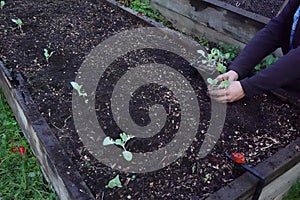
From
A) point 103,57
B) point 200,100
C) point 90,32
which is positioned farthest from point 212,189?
point 90,32

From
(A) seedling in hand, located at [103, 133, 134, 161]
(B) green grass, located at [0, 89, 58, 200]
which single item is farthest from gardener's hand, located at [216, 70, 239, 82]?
(B) green grass, located at [0, 89, 58, 200]

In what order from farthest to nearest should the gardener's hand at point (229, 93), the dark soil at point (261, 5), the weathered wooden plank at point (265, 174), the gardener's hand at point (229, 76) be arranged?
the dark soil at point (261, 5)
the gardener's hand at point (229, 76)
the gardener's hand at point (229, 93)
the weathered wooden plank at point (265, 174)

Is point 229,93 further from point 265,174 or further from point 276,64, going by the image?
point 265,174

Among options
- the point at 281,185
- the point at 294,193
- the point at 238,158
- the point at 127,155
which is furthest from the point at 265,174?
the point at 127,155

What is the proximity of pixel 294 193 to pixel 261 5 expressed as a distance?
2.14 metres

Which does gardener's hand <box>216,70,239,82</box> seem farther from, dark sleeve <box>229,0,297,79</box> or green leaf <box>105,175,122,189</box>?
green leaf <box>105,175,122,189</box>

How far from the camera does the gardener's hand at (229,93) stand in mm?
1794

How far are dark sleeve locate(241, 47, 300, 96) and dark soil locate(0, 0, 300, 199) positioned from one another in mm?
232

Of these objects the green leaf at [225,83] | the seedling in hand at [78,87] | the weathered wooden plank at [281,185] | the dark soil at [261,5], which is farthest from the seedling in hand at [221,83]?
the dark soil at [261,5]

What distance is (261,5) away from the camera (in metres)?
3.37

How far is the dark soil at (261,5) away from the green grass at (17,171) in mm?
2373

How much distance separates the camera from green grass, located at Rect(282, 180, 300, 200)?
1.81 m

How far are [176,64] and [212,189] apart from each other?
1.06m

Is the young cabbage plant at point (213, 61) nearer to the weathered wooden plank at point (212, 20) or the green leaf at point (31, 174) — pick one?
the weathered wooden plank at point (212, 20)
